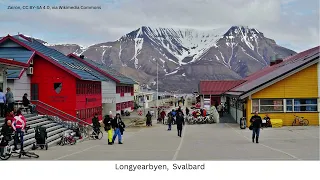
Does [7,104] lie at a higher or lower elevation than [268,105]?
higher

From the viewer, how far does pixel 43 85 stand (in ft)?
108

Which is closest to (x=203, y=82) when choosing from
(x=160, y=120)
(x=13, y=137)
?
(x=160, y=120)

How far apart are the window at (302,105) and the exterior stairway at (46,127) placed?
49.6 feet

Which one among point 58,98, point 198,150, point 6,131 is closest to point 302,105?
point 198,150

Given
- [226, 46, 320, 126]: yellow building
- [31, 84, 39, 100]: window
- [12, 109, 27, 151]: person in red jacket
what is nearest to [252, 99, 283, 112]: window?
[226, 46, 320, 126]: yellow building

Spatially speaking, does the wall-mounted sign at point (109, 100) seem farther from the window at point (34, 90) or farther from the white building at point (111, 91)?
the window at point (34, 90)

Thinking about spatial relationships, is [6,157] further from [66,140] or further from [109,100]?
[109,100]

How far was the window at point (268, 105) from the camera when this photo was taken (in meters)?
29.3

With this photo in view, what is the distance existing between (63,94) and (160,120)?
11.2 meters

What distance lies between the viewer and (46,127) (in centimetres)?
2256

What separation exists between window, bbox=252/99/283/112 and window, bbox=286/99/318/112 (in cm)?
60

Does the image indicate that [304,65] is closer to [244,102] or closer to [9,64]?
[244,102]

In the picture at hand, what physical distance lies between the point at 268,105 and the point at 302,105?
227cm

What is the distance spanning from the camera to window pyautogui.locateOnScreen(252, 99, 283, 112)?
1153 inches
